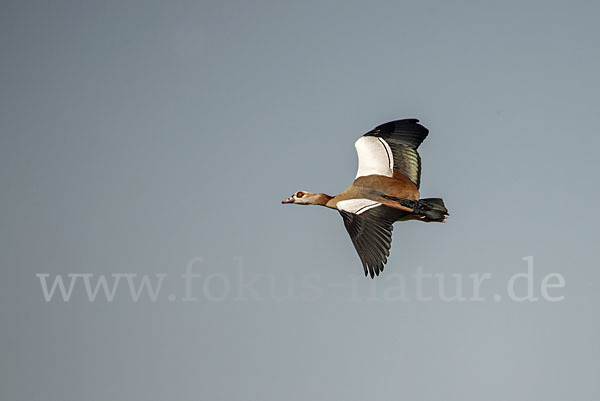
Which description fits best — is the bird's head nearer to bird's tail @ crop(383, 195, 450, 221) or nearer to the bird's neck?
the bird's neck

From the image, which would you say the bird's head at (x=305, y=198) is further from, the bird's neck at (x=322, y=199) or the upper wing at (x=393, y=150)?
the upper wing at (x=393, y=150)

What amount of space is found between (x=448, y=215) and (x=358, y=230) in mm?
2282

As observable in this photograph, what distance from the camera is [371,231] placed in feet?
68.0

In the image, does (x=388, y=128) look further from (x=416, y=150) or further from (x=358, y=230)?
(x=358, y=230)

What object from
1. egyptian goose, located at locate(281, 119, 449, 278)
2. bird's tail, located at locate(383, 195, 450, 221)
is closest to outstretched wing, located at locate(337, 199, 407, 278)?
egyptian goose, located at locate(281, 119, 449, 278)

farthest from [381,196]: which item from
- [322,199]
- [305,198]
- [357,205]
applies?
[305,198]

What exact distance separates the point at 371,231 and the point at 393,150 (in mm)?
4036

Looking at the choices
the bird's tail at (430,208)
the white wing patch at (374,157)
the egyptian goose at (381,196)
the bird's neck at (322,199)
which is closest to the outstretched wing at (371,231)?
the egyptian goose at (381,196)

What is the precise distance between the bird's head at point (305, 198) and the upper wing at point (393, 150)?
1432 mm

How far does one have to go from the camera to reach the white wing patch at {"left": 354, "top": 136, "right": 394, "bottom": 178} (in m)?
23.8

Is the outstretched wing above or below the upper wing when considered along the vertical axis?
below

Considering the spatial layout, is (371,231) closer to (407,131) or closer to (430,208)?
(430,208)

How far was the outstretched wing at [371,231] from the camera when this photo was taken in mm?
20406

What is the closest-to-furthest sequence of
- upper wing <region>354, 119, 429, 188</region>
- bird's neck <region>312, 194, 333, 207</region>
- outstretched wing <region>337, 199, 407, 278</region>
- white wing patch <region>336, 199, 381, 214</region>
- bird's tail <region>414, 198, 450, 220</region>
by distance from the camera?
outstretched wing <region>337, 199, 407, 278</region>, bird's tail <region>414, 198, 450, 220</region>, white wing patch <region>336, 199, 381, 214</region>, upper wing <region>354, 119, 429, 188</region>, bird's neck <region>312, 194, 333, 207</region>
